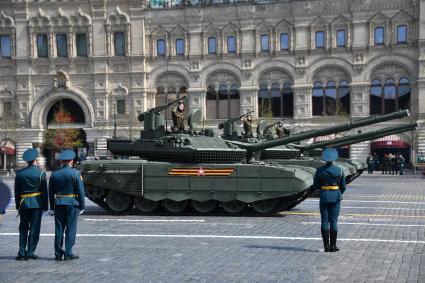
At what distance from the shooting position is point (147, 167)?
16.5 m

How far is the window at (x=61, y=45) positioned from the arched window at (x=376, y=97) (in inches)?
1019

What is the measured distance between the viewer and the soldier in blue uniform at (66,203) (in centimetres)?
986

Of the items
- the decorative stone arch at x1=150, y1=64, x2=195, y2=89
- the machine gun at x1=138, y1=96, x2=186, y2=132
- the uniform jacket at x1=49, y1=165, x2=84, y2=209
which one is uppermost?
the decorative stone arch at x1=150, y1=64, x2=195, y2=89

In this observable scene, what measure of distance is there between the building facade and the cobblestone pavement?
32.3 m

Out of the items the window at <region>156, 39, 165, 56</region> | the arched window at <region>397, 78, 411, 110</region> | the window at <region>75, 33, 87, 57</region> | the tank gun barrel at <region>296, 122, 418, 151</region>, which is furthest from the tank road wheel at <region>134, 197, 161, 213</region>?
the window at <region>75, 33, 87, 57</region>

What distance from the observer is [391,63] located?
46.7m

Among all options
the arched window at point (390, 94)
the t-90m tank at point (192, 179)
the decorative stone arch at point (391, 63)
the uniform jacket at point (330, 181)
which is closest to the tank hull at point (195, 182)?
the t-90m tank at point (192, 179)

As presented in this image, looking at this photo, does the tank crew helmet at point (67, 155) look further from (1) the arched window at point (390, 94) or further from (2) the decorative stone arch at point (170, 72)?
(1) the arched window at point (390, 94)

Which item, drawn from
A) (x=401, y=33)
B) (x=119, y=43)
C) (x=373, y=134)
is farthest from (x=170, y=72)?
(x=373, y=134)

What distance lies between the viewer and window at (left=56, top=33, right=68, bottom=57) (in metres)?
51.9

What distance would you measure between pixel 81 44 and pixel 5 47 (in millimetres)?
6821

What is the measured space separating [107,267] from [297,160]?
1329 cm

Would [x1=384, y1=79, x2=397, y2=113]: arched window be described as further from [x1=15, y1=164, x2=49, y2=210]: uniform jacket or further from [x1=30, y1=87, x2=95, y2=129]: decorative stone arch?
[x1=15, y1=164, x2=49, y2=210]: uniform jacket

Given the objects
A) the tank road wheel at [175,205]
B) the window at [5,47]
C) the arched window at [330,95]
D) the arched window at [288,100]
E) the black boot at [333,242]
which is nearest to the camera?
the black boot at [333,242]
